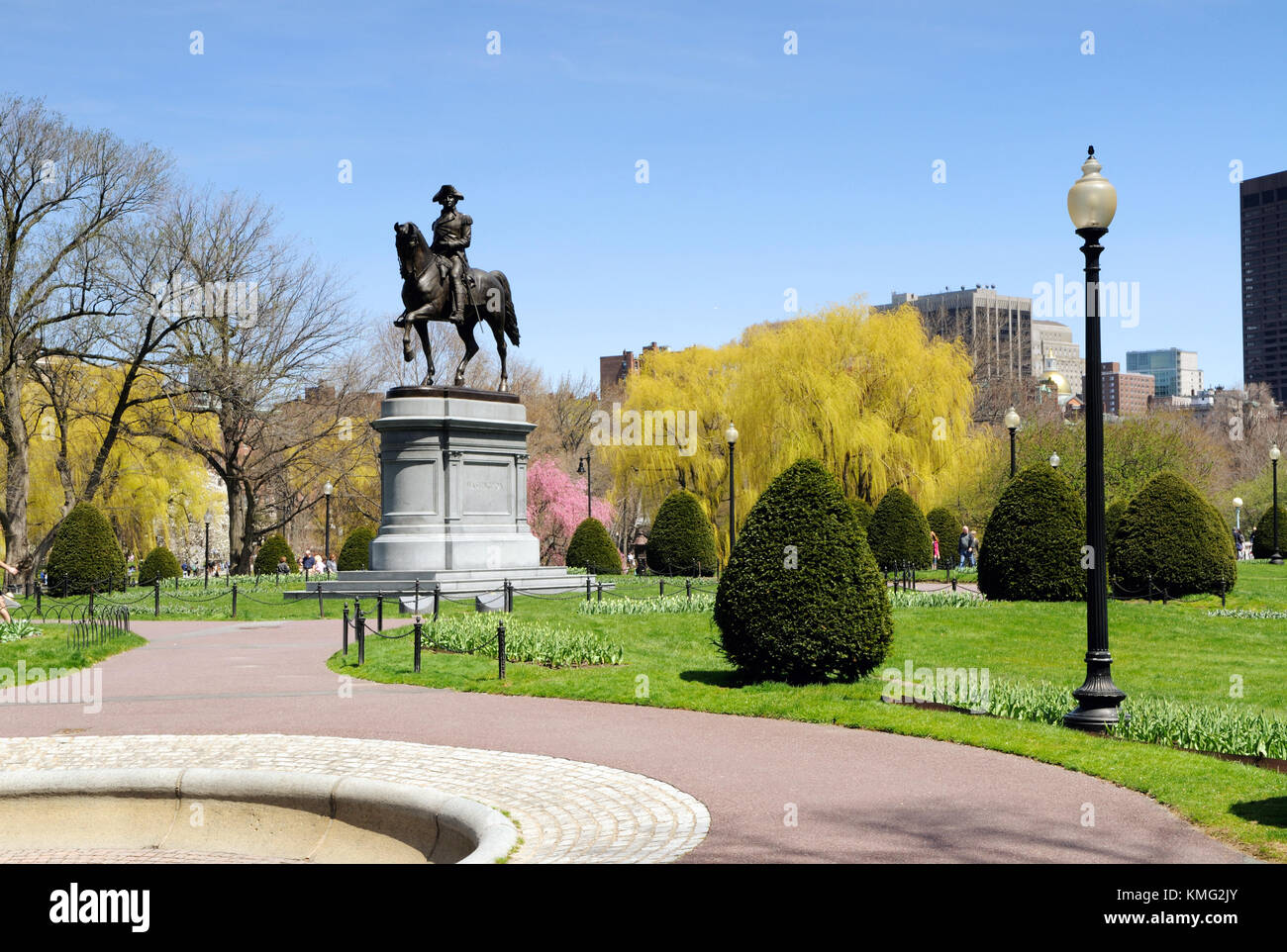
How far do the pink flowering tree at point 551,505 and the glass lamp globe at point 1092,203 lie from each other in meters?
49.6

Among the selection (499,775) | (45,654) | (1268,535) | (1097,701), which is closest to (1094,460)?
(1097,701)

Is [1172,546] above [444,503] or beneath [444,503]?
beneath

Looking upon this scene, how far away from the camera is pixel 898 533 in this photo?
35812mm

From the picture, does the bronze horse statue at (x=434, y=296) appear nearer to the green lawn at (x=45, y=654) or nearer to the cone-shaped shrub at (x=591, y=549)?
the cone-shaped shrub at (x=591, y=549)

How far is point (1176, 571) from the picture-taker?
24.9 metres

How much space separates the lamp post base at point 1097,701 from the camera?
439 inches

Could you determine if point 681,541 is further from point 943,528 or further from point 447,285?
point 447,285

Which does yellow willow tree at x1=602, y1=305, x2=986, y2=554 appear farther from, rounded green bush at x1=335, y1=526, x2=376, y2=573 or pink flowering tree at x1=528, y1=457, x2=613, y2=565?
pink flowering tree at x1=528, y1=457, x2=613, y2=565

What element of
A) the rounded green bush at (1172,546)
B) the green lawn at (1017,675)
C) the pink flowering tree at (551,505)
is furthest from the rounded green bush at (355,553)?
the pink flowering tree at (551,505)

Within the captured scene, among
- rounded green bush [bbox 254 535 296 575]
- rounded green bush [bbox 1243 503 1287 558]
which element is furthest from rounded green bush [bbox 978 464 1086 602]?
rounded green bush [bbox 1243 503 1287 558]

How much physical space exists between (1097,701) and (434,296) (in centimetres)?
2004

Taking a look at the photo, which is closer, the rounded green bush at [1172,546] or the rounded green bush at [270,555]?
the rounded green bush at [1172,546]

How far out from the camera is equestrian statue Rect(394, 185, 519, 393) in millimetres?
27672
